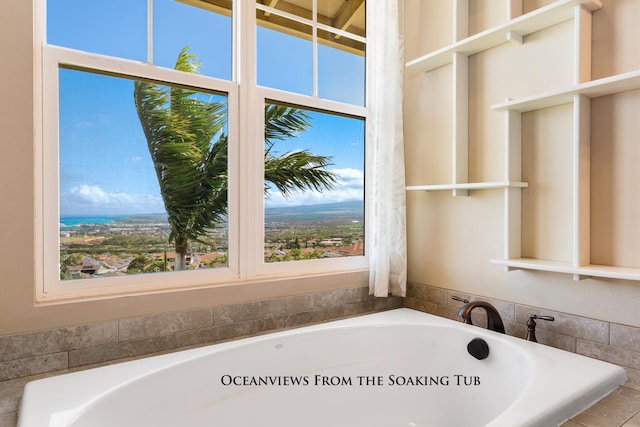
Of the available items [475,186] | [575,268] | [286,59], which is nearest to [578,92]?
[475,186]

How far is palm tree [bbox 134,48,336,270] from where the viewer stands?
5.45 ft

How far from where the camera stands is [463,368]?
1.68 m

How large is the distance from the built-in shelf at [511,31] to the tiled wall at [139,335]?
129cm

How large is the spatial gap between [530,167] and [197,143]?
1473 millimetres

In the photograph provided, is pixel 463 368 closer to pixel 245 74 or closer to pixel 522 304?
pixel 522 304

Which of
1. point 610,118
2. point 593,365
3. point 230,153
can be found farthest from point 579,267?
point 230,153

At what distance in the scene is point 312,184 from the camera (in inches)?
83.3

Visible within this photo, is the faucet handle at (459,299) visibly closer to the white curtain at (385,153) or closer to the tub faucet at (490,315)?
the tub faucet at (490,315)

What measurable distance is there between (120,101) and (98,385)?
106 cm

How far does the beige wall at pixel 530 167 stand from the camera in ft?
4.76

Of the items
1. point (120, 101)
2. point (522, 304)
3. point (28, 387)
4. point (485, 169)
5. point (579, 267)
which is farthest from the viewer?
point (485, 169)

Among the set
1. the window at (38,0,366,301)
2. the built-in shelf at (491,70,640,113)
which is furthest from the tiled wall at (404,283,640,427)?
the built-in shelf at (491,70,640,113)

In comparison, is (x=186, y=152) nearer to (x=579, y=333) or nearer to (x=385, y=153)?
(x=385, y=153)

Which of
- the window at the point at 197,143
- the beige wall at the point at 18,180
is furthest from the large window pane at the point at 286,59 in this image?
the beige wall at the point at 18,180
